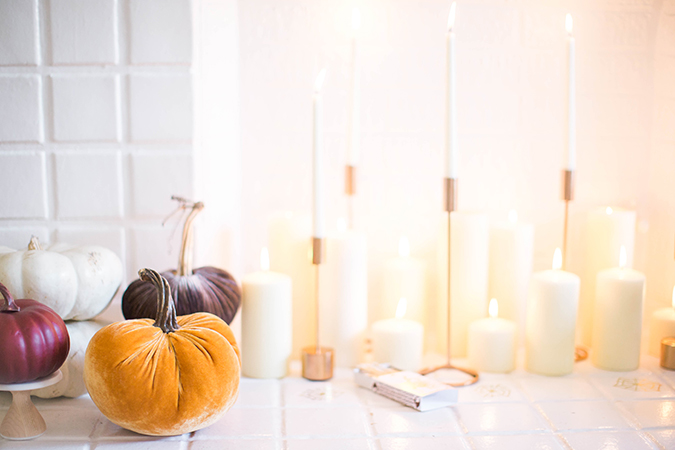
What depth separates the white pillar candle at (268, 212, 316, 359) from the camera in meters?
1.06

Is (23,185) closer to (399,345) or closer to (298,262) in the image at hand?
(298,262)

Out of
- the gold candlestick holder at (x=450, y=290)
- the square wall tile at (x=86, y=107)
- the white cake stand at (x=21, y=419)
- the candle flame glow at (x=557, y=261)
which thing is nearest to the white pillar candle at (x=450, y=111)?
the gold candlestick holder at (x=450, y=290)

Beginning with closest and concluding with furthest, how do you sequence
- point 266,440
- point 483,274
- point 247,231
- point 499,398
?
1. point 266,440
2. point 499,398
3. point 483,274
4. point 247,231

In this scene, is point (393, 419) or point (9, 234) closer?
point (393, 419)

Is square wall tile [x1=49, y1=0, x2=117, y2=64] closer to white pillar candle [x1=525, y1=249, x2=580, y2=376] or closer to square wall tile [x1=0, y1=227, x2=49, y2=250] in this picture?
square wall tile [x1=0, y1=227, x2=49, y2=250]

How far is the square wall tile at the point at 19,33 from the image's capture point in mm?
938

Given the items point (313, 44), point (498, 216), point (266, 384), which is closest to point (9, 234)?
point (266, 384)

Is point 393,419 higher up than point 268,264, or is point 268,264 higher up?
point 268,264

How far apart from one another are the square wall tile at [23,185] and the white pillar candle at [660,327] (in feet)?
3.42

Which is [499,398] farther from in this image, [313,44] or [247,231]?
[313,44]

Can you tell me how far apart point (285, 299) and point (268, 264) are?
0.39 feet

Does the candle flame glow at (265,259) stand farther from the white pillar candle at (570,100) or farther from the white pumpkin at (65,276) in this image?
the white pillar candle at (570,100)

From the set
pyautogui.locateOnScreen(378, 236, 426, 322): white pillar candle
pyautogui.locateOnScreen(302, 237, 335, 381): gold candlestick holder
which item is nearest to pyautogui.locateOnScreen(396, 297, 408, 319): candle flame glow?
pyautogui.locateOnScreen(378, 236, 426, 322): white pillar candle

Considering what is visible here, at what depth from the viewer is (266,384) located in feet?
3.18
